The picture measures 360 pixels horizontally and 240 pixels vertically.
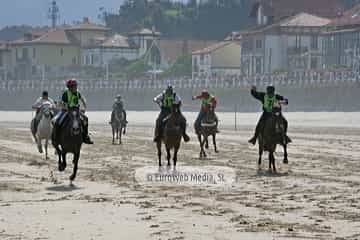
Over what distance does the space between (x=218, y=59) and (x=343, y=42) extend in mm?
21807

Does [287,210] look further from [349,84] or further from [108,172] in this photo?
[349,84]

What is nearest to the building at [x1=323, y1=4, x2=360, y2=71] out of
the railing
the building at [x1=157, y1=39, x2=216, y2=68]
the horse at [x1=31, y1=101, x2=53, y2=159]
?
the railing

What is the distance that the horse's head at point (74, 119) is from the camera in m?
19.0

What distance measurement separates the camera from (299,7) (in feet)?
367

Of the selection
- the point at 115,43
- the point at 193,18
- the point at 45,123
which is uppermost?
the point at 193,18

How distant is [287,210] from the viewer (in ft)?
48.1

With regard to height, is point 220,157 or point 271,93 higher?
point 271,93

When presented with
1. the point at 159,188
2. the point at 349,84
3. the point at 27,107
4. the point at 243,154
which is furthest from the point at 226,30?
the point at 159,188

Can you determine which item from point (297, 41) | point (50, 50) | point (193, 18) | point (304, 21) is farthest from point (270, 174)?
point (193, 18)

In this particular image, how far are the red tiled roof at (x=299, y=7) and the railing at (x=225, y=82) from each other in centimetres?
1991

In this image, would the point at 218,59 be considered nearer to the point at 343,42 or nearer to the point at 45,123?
the point at 343,42

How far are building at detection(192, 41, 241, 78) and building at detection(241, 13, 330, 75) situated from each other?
24.6 ft

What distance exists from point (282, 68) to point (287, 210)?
8475 cm

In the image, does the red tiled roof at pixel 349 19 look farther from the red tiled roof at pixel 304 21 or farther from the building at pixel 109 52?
the building at pixel 109 52
